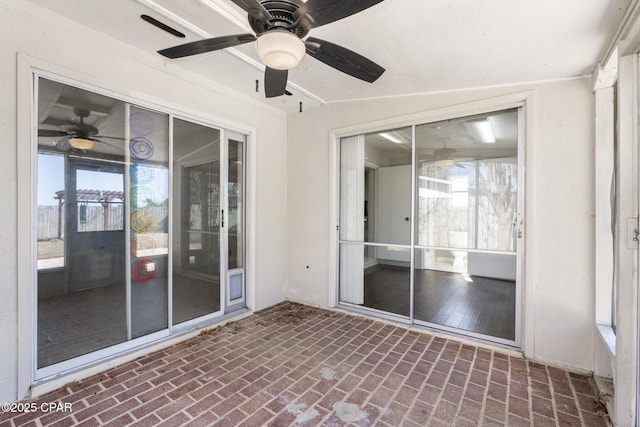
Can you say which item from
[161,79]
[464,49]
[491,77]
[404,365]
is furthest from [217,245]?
[491,77]

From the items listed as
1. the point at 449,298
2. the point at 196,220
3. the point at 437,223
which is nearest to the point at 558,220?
the point at 437,223

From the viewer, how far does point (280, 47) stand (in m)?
1.55

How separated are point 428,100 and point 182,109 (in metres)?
2.76

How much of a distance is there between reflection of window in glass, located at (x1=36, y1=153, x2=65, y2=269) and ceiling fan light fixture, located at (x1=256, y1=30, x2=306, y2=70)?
2043 millimetres

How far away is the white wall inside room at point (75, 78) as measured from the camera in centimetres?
205

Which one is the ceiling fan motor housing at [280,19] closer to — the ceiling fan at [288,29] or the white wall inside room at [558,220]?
the ceiling fan at [288,29]

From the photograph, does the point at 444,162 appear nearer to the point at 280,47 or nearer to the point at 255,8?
the point at 280,47

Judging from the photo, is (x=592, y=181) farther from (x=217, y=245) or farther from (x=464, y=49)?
(x=217, y=245)

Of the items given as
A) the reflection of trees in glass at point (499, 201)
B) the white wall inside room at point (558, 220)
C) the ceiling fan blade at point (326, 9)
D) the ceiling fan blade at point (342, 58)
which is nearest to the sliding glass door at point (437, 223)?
the reflection of trees in glass at point (499, 201)

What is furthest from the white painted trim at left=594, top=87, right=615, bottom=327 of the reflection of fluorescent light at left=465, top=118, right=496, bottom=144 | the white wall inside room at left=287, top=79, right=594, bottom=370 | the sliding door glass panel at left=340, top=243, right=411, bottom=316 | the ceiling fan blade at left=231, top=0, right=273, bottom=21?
the ceiling fan blade at left=231, top=0, right=273, bottom=21

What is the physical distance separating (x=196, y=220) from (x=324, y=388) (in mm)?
2251

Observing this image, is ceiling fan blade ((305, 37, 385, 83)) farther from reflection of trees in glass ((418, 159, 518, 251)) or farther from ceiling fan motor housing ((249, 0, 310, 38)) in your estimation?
reflection of trees in glass ((418, 159, 518, 251))

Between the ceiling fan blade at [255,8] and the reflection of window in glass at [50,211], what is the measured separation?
2097 millimetres

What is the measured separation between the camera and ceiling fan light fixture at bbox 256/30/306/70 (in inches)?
60.6
